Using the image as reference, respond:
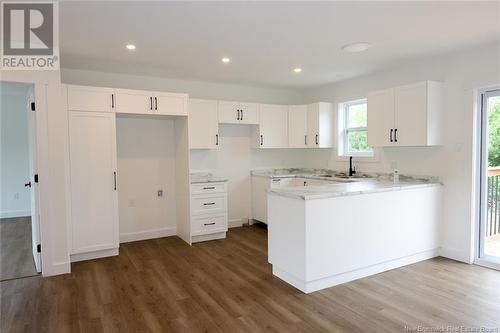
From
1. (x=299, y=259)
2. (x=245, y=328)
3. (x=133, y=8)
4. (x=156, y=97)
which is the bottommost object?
(x=245, y=328)

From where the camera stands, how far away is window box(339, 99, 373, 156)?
5.22 metres

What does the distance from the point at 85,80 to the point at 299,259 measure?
3.73 m

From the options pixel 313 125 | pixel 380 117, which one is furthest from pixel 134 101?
pixel 380 117

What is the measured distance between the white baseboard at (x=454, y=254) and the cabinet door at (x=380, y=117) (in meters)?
1.46

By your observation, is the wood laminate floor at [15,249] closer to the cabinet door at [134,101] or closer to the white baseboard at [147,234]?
the white baseboard at [147,234]

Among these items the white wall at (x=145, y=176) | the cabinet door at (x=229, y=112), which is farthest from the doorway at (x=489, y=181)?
the white wall at (x=145, y=176)

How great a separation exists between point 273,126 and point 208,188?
170cm

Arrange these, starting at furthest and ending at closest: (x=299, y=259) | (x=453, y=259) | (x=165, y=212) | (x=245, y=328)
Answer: (x=165, y=212) < (x=453, y=259) < (x=299, y=259) < (x=245, y=328)

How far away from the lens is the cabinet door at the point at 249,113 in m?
5.43

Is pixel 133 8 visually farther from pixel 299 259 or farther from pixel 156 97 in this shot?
pixel 299 259

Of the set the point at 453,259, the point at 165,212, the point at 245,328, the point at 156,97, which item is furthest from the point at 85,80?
the point at 453,259

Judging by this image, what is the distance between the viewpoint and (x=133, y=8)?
2.54m

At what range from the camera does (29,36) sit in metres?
3.07

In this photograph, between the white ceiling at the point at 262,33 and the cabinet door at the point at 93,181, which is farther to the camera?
the cabinet door at the point at 93,181
